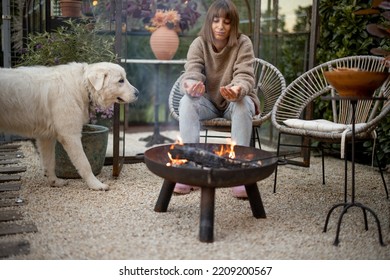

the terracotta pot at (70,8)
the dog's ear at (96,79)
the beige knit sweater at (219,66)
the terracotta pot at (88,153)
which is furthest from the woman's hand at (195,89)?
the terracotta pot at (70,8)

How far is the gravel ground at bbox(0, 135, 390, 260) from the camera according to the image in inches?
86.9

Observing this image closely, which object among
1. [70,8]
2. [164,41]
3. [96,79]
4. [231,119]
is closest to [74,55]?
[96,79]

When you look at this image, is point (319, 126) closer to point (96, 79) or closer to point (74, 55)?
point (96, 79)

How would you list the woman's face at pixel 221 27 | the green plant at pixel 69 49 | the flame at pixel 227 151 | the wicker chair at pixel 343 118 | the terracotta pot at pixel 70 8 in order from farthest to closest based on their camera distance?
the terracotta pot at pixel 70 8, the green plant at pixel 69 49, the woman's face at pixel 221 27, the wicker chair at pixel 343 118, the flame at pixel 227 151

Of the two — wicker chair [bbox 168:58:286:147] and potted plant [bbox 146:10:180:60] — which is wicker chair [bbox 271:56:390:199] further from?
→ potted plant [bbox 146:10:180:60]

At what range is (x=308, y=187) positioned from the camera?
3.48 metres

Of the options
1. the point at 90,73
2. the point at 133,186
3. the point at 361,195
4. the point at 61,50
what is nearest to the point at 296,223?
the point at 361,195

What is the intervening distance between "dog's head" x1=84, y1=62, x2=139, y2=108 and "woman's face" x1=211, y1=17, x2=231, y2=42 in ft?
2.41

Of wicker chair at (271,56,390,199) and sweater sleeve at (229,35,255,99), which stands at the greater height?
sweater sleeve at (229,35,255,99)

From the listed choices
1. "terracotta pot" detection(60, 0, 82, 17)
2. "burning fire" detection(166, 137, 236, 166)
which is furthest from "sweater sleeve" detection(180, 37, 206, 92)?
"terracotta pot" detection(60, 0, 82, 17)

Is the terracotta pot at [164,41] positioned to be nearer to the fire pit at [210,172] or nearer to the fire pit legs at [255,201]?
the fire pit at [210,172]

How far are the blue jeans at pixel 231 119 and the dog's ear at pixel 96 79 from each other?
59cm

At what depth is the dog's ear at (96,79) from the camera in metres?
3.13

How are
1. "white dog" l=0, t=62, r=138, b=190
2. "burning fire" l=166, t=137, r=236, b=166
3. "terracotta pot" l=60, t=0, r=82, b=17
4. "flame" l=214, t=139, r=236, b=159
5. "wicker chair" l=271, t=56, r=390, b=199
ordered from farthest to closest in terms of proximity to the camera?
"terracotta pot" l=60, t=0, r=82, b=17 → "white dog" l=0, t=62, r=138, b=190 → "wicker chair" l=271, t=56, r=390, b=199 → "flame" l=214, t=139, r=236, b=159 → "burning fire" l=166, t=137, r=236, b=166
